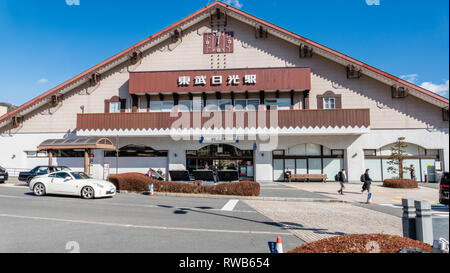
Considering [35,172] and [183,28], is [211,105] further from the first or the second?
[35,172]

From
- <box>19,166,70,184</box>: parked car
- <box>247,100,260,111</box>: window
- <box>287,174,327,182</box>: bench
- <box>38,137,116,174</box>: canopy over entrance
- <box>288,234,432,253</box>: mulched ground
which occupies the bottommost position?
<box>287,174,327,182</box>: bench

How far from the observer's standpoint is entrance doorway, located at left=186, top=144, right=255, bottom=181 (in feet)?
80.4

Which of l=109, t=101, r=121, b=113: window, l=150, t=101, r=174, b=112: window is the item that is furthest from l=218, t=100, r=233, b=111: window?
l=109, t=101, r=121, b=113: window

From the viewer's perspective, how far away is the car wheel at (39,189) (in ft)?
46.8

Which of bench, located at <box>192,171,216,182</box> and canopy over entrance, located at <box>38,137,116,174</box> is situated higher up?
canopy over entrance, located at <box>38,137,116,174</box>

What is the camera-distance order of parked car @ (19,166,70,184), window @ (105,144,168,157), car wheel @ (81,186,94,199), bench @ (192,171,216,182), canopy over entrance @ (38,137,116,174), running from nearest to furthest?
car wheel @ (81,186,94,199)
bench @ (192,171,216,182)
parked car @ (19,166,70,184)
canopy over entrance @ (38,137,116,174)
window @ (105,144,168,157)

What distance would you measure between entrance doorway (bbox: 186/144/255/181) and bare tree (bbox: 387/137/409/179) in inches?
455

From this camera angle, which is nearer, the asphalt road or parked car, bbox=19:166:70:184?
the asphalt road

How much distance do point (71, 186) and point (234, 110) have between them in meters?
13.6

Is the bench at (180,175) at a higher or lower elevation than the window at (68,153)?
lower

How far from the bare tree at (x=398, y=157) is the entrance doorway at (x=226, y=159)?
11.6 metres

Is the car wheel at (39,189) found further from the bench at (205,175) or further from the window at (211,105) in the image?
the window at (211,105)

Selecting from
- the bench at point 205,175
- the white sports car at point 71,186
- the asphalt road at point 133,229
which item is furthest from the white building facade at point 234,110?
the asphalt road at point 133,229

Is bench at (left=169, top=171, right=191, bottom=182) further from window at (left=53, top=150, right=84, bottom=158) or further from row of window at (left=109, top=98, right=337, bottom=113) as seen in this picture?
window at (left=53, top=150, right=84, bottom=158)
